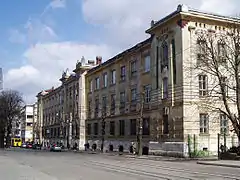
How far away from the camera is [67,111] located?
84.1 meters

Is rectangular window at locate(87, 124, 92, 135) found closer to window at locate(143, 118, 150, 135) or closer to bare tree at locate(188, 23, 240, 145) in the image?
window at locate(143, 118, 150, 135)

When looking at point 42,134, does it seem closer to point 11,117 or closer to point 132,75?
point 11,117

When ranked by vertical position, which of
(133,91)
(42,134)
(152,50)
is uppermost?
(152,50)

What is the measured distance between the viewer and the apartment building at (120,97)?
50500 mm

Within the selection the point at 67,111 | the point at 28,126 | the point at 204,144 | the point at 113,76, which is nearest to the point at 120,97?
the point at 113,76

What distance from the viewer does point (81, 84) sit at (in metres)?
73.6

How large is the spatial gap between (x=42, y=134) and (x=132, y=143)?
6062 cm

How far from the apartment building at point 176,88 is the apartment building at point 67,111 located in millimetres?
20768

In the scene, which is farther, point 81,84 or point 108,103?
point 81,84

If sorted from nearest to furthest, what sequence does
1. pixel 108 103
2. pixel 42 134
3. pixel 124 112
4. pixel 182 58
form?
1. pixel 182 58
2. pixel 124 112
3. pixel 108 103
4. pixel 42 134

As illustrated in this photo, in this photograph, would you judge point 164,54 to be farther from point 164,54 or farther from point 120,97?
point 120,97

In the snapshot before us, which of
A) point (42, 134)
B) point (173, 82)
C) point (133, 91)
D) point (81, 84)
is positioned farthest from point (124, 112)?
point (42, 134)

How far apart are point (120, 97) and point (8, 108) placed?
38295 mm

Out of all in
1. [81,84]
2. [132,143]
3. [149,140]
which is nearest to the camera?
[149,140]
